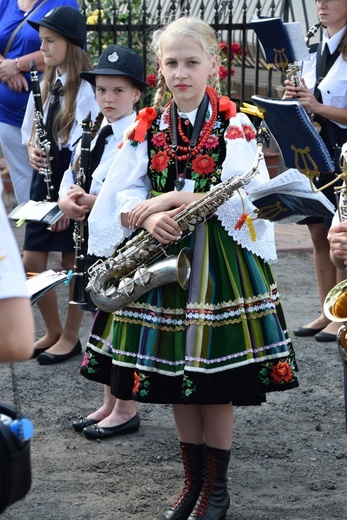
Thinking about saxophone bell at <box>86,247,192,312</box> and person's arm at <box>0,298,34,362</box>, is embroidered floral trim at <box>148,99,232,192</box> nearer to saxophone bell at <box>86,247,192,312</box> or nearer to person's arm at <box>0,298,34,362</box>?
saxophone bell at <box>86,247,192,312</box>

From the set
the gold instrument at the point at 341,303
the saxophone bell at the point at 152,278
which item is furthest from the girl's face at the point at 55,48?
the gold instrument at the point at 341,303

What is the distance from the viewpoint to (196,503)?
146 inches

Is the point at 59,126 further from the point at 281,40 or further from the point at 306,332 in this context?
the point at 306,332

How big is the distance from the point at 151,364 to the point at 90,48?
6.33 m

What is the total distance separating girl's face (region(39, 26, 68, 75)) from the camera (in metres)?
5.36

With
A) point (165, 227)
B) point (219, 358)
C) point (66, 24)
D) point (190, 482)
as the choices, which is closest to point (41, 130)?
point (66, 24)

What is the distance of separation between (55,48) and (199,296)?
239 cm

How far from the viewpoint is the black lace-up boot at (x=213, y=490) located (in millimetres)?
3668

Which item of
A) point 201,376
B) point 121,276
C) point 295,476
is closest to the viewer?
point 201,376

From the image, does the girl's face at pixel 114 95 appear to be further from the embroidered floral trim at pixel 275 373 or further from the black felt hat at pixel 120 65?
the embroidered floral trim at pixel 275 373

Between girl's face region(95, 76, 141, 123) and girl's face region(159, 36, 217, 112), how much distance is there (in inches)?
37.3

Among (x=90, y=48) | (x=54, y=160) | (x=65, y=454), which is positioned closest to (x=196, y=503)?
(x=65, y=454)

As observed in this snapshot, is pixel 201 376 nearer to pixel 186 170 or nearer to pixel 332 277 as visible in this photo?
pixel 186 170

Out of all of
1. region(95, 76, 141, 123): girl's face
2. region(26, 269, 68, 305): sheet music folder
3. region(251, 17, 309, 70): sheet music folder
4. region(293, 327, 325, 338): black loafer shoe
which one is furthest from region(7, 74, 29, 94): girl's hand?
region(26, 269, 68, 305): sheet music folder
